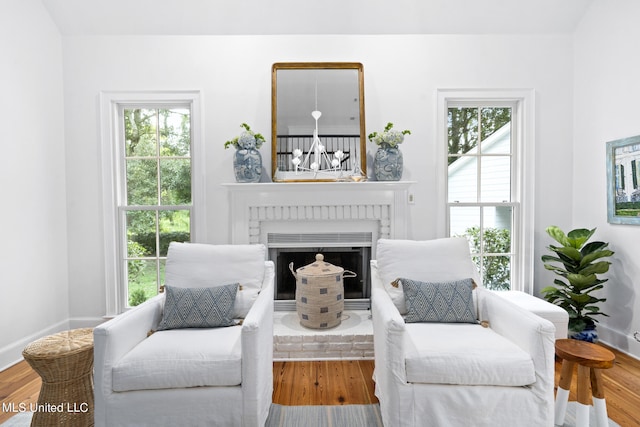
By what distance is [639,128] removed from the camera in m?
2.53

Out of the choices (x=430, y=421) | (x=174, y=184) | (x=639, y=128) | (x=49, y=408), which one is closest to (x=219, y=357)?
(x=49, y=408)

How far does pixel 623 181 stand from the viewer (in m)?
2.67

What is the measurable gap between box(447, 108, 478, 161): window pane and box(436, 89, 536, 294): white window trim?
0.36ft

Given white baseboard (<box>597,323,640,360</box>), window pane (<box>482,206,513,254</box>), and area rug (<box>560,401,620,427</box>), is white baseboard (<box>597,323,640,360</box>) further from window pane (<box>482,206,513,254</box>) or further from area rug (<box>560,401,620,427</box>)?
area rug (<box>560,401,620,427</box>)

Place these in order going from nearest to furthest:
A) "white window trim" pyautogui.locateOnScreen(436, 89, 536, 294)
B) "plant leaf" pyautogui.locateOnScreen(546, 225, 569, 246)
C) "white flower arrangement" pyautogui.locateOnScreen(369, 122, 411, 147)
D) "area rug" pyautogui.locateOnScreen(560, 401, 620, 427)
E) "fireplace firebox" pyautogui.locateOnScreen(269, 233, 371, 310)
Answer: "area rug" pyautogui.locateOnScreen(560, 401, 620, 427) < "plant leaf" pyautogui.locateOnScreen(546, 225, 569, 246) < "white flower arrangement" pyautogui.locateOnScreen(369, 122, 411, 147) < "white window trim" pyautogui.locateOnScreen(436, 89, 536, 294) < "fireplace firebox" pyautogui.locateOnScreen(269, 233, 371, 310)

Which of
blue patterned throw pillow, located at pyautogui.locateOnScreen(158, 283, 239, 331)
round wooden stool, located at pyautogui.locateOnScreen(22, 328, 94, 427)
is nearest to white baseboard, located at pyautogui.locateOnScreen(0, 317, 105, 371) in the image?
round wooden stool, located at pyautogui.locateOnScreen(22, 328, 94, 427)

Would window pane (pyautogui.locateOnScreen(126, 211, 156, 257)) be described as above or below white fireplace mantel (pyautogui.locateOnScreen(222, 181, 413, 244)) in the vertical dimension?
below

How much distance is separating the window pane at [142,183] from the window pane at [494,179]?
3141mm

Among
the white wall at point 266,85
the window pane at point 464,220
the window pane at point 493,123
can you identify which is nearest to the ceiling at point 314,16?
the white wall at point 266,85

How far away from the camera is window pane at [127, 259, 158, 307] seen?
10.6 ft

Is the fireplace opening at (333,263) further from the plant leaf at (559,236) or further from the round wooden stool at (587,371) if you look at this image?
the round wooden stool at (587,371)

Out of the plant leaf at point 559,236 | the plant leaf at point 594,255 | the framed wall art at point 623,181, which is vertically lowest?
the plant leaf at point 594,255

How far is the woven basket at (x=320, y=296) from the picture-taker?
267cm

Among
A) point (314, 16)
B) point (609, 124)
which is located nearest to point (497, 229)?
point (609, 124)
